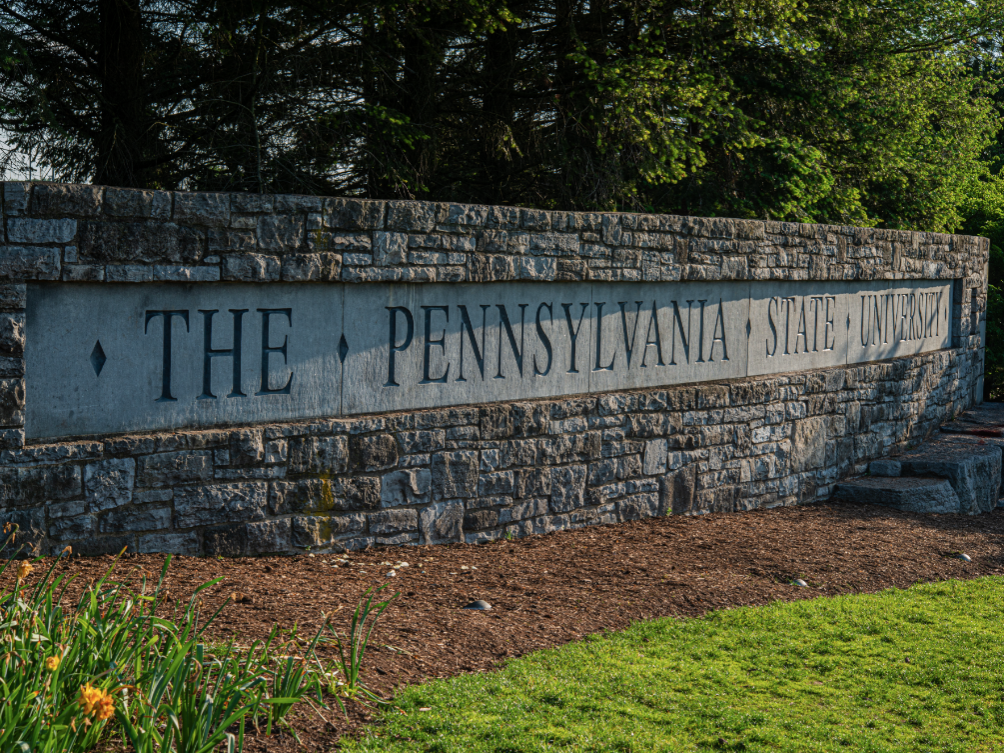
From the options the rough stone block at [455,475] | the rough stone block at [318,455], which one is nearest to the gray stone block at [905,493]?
the rough stone block at [455,475]

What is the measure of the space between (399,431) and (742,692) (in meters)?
2.39

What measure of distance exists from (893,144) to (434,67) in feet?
21.6

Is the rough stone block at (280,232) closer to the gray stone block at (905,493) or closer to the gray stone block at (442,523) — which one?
the gray stone block at (442,523)

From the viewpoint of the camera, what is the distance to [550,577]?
16.9 feet

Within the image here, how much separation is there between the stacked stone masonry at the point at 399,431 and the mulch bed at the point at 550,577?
0.63 feet

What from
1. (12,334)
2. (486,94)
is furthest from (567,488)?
(486,94)

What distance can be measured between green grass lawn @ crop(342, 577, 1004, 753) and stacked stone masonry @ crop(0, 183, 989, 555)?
1645mm

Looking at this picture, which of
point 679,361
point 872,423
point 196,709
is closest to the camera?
point 196,709

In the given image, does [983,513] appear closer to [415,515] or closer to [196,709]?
[415,515]

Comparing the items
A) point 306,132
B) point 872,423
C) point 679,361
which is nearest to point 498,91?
point 306,132

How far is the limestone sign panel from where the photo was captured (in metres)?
4.34

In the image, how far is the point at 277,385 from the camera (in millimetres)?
4938

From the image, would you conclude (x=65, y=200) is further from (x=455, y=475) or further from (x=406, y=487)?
(x=455, y=475)

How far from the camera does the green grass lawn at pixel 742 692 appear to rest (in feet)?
10.8
